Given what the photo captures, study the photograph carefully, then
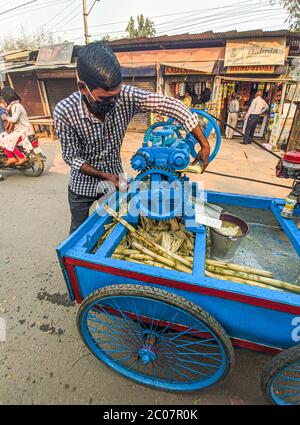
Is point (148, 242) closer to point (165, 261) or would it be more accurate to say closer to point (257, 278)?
point (165, 261)

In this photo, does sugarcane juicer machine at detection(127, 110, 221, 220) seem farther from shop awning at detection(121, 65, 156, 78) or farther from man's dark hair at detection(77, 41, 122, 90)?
shop awning at detection(121, 65, 156, 78)

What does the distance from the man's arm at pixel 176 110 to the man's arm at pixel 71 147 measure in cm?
53

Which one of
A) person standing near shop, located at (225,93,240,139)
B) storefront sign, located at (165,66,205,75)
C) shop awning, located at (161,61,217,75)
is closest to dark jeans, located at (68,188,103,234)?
shop awning, located at (161,61,217,75)

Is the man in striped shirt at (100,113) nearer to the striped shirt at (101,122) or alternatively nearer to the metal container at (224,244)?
the striped shirt at (101,122)

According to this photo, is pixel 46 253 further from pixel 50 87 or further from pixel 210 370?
pixel 50 87

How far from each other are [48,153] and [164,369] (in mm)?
7459

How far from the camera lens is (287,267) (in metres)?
1.80

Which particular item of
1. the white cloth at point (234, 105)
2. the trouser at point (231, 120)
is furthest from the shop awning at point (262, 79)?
the trouser at point (231, 120)

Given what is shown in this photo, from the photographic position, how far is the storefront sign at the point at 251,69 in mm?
7900

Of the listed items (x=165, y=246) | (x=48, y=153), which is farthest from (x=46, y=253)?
(x=48, y=153)

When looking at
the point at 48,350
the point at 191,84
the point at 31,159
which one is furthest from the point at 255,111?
the point at 48,350

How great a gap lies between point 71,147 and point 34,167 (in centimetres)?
454

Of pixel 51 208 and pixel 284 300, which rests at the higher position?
pixel 284 300
